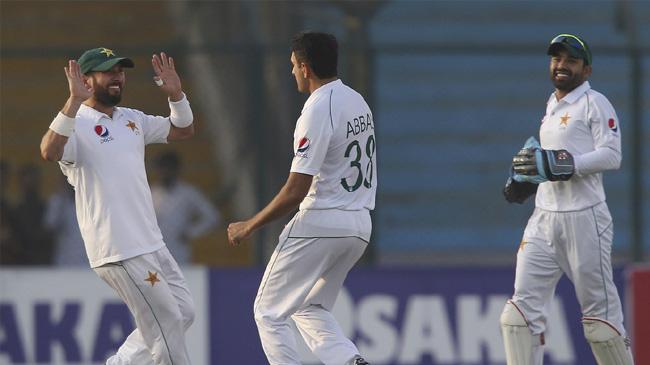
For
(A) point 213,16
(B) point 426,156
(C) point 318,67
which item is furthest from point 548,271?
(A) point 213,16

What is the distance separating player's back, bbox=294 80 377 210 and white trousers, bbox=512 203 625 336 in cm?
112

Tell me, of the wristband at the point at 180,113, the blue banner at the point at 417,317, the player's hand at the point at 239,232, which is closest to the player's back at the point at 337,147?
the player's hand at the point at 239,232

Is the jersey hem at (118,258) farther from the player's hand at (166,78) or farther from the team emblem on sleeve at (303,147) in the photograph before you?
the team emblem on sleeve at (303,147)

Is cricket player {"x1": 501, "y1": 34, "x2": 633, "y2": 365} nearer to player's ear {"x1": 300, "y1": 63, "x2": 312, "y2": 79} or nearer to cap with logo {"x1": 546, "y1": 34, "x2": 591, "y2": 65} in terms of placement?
cap with logo {"x1": 546, "y1": 34, "x2": 591, "y2": 65}

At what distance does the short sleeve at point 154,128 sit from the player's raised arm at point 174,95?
0.15ft

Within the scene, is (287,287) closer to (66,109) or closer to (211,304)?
(66,109)

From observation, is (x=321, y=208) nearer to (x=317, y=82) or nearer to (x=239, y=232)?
(x=239, y=232)

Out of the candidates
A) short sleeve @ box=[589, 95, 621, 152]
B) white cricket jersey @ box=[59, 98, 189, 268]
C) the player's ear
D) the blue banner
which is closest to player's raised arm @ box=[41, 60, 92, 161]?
white cricket jersey @ box=[59, 98, 189, 268]

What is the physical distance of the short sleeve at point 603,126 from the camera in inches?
322

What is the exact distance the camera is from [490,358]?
1108cm

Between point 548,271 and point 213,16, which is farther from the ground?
point 213,16

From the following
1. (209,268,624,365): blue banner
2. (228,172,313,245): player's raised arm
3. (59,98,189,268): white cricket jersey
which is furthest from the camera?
(209,268,624,365): blue banner

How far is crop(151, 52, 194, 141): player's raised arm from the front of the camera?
8.33 m

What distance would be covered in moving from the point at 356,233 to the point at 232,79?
5.19 metres
